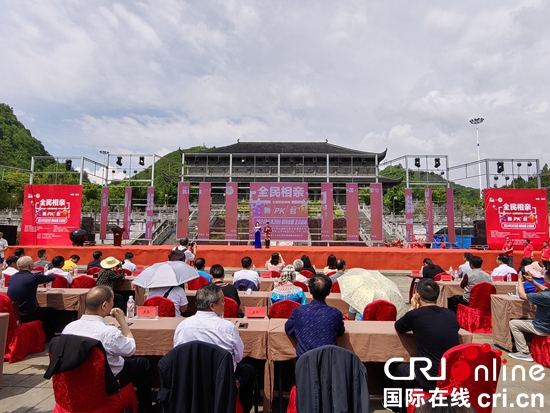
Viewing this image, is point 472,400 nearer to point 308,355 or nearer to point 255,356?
point 308,355

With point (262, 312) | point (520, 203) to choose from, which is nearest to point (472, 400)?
point (262, 312)

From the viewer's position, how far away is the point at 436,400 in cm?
104

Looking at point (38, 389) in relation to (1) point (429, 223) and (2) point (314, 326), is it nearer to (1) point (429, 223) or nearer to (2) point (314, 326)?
(2) point (314, 326)

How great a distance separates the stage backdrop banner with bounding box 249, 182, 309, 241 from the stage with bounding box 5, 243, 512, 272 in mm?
2099

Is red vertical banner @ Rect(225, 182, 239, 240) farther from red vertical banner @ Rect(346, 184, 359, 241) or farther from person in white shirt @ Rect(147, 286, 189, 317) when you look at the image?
person in white shirt @ Rect(147, 286, 189, 317)

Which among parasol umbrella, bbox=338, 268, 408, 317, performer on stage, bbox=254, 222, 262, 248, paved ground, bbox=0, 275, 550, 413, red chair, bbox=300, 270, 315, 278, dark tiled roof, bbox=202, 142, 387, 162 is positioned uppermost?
dark tiled roof, bbox=202, 142, 387, 162

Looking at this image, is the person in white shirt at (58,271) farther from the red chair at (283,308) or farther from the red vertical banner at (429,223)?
the red vertical banner at (429,223)

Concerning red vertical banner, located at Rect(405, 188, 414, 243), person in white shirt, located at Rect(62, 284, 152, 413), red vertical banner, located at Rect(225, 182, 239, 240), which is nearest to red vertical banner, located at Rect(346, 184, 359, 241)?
red vertical banner, located at Rect(405, 188, 414, 243)

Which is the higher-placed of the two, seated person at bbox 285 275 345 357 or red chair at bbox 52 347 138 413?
seated person at bbox 285 275 345 357

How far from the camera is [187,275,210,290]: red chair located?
5.08m

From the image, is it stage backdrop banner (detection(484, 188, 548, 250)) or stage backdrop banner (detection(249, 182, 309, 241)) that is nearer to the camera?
stage backdrop banner (detection(484, 188, 548, 250))

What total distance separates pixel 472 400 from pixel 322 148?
39.3 meters

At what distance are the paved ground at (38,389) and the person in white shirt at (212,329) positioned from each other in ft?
4.71

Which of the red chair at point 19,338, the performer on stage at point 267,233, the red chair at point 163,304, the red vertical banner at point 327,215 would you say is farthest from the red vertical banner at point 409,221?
the red chair at point 19,338
